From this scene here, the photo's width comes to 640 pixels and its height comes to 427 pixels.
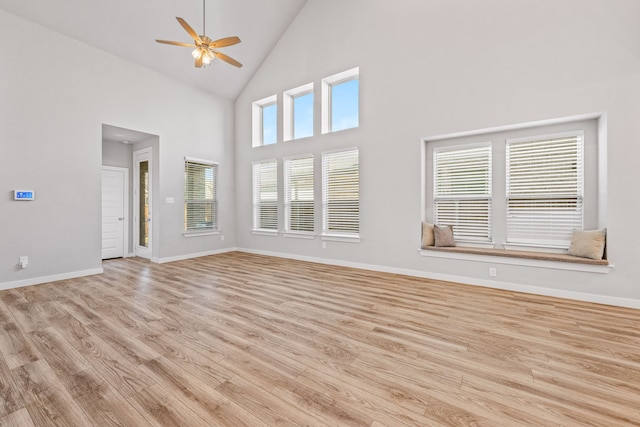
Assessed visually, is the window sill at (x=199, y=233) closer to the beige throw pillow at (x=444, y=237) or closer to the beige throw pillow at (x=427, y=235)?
the beige throw pillow at (x=427, y=235)

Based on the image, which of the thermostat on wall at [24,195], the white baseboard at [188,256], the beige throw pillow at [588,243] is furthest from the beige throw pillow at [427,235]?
the thermostat on wall at [24,195]

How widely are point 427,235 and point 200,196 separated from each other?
17.5 feet

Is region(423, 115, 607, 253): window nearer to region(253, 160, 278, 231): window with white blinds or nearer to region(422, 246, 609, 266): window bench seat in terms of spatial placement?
region(422, 246, 609, 266): window bench seat

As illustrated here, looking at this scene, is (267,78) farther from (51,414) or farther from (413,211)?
(51,414)

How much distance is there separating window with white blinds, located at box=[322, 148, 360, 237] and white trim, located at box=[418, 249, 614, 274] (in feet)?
4.90

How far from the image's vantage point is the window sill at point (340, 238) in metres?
5.34

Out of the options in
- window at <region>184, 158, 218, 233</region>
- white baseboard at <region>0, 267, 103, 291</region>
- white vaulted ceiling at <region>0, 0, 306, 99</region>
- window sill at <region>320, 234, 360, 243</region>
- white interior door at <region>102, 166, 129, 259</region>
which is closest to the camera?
white baseboard at <region>0, 267, 103, 291</region>

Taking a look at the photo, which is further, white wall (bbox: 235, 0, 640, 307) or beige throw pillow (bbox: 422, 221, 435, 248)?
beige throw pillow (bbox: 422, 221, 435, 248)

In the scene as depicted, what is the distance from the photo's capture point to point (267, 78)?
6.70m

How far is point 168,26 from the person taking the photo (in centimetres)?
512

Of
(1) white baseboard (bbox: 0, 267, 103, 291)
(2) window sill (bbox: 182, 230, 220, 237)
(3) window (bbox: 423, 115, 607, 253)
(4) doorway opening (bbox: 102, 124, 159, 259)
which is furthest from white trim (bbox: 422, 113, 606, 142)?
(1) white baseboard (bbox: 0, 267, 103, 291)

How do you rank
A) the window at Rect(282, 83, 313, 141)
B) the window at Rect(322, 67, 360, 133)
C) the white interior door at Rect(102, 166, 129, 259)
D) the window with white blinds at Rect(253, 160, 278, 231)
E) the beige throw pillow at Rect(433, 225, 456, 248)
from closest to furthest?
1. the beige throw pillow at Rect(433, 225, 456, 248)
2. the window at Rect(322, 67, 360, 133)
3. the window at Rect(282, 83, 313, 141)
4. the white interior door at Rect(102, 166, 129, 259)
5. the window with white blinds at Rect(253, 160, 278, 231)

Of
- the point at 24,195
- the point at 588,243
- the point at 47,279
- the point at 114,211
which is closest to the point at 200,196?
the point at 114,211

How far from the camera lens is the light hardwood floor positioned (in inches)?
62.2
